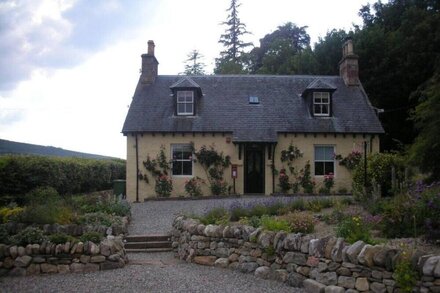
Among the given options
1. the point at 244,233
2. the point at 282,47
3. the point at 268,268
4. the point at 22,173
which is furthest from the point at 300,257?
the point at 282,47

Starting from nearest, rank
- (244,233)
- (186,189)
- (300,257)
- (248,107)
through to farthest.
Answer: (300,257), (244,233), (186,189), (248,107)

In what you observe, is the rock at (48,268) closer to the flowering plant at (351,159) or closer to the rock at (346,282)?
the rock at (346,282)

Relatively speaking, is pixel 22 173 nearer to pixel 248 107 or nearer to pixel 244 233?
→ pixel 244 233

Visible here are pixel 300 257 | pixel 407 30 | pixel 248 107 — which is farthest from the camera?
pixel 407 30

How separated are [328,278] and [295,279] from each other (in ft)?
2.88

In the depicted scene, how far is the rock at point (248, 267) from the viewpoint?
9.29 metres

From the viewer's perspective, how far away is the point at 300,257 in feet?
26.7

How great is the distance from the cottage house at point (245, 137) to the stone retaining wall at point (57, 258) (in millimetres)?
12223

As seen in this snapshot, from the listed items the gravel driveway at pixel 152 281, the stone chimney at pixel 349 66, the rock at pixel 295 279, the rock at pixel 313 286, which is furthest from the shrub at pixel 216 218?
the stone chimney at pixel 349 66

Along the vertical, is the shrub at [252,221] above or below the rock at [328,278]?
above

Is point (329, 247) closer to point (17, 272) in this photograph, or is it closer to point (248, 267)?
point (248, 267)

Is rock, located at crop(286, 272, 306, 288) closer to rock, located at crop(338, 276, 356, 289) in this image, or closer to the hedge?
rock, located at crop(338, 276, 356, 289)

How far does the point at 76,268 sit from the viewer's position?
9.73 meters

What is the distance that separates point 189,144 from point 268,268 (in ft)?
45.6
